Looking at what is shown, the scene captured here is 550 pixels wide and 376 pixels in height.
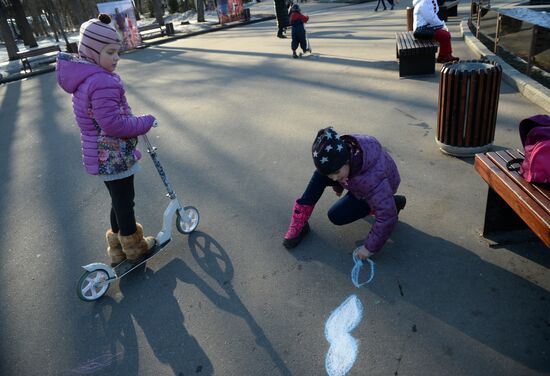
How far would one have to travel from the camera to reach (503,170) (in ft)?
8.43

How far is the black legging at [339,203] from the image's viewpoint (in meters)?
3.10

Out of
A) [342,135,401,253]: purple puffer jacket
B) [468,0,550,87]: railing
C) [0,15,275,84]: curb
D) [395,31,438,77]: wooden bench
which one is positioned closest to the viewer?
[342,135,401,253]: purple puffer jacket

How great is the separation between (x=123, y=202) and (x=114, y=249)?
488mm

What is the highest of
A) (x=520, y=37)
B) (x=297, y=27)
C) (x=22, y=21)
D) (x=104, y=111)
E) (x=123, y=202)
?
(x=22, y=21)

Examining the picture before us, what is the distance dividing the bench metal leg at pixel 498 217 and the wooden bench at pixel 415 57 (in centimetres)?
441

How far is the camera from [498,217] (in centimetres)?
291

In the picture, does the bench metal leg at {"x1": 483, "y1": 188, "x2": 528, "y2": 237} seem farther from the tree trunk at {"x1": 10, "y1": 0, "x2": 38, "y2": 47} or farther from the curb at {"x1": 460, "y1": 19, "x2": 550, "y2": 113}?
the tree trunk at {"x1": 10, "y1": 0, "x2": 38, "y2": 47}

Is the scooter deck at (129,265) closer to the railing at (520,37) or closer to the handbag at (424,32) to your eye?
the railing at (520,37)

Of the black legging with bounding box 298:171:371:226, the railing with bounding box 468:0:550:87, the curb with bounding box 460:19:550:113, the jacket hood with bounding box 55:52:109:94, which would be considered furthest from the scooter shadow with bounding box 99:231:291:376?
the railing with bounding box 468:0:550:87

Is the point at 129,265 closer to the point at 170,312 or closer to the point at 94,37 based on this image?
the point at 170,312

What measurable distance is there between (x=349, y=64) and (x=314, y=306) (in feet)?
22.1

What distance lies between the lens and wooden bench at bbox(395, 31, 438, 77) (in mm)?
6660

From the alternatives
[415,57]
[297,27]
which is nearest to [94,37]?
[415,57]

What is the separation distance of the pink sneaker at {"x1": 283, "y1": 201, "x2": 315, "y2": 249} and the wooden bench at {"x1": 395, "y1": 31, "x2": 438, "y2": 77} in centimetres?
454
